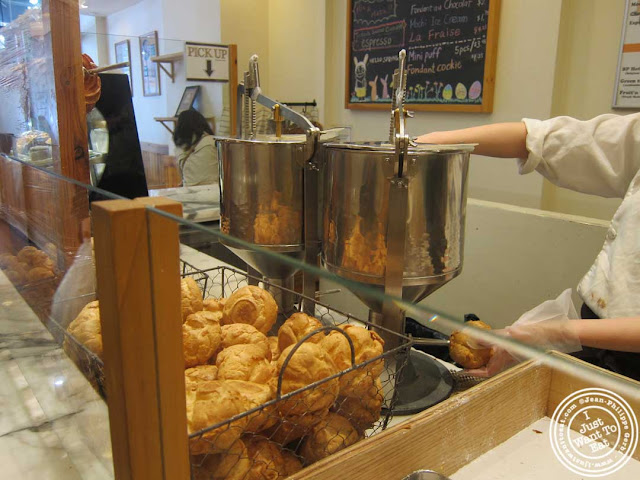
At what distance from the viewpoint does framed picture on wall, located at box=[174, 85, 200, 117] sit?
2.99 metres

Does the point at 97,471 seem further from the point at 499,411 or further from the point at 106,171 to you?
the point at 106,171

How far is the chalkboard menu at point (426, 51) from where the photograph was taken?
2.46 meters

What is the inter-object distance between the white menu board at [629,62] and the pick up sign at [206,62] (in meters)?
2.02

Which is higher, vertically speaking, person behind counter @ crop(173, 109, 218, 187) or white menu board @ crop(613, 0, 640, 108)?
white menu board @ crop(613, 0, 640, 108)

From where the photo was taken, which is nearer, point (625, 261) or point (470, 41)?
point (625, 261)

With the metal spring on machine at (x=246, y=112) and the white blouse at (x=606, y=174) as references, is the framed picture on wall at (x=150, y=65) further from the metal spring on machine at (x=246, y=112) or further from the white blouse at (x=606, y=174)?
the white blouse at (x=606, y=174)

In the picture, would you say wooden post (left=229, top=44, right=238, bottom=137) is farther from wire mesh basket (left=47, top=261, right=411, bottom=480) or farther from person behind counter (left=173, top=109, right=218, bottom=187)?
wire mesh basket (left=47, top=261, right=411, bottom=480)

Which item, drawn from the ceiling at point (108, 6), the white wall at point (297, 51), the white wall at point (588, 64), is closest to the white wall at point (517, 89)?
the white wall at point (588, 64)

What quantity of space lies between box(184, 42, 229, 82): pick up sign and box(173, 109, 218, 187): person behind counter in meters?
0.21

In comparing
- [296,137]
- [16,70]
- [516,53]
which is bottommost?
[296,137]

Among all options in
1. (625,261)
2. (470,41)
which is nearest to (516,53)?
(470,41)

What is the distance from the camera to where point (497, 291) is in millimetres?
2148

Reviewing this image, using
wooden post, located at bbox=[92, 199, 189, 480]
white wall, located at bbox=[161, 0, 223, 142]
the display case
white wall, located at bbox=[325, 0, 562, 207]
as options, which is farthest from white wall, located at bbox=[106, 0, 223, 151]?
wooden post, located at bbox=[92, 199, 189, 480]

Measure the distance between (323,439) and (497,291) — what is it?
1.69m
